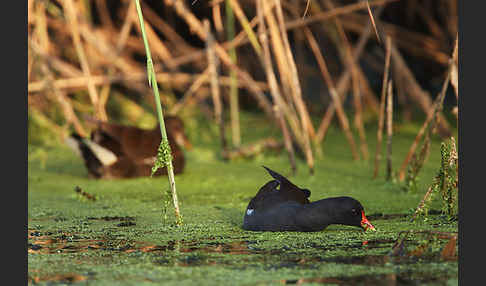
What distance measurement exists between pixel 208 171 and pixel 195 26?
111 cm

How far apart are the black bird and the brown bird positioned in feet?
7.03

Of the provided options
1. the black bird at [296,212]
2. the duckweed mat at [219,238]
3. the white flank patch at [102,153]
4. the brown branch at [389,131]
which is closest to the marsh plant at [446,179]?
the duckweed mat at [219,238]

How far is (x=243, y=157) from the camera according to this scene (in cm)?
608

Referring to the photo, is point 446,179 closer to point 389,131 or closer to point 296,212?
point 296,212

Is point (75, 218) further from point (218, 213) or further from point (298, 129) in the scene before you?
point (298, 129)

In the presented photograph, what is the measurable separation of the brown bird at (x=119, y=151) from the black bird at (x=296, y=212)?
2.14 m

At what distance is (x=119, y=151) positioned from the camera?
18.3 feet

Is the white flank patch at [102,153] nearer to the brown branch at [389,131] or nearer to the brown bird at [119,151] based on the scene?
the brown bird at [119,151]

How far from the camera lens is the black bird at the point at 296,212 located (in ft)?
10.2

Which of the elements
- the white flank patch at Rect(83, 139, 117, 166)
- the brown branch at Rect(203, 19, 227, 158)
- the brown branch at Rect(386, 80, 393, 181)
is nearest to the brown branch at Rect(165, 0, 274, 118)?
the brown branch at Rect(203, 19, 227, 158)

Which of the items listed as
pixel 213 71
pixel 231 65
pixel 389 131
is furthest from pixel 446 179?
pixel 213 71

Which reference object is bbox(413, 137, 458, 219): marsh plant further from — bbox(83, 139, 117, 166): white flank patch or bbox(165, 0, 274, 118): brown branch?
bbox(83, 139, 117, 166): white flank patch

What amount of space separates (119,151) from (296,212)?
264 cm

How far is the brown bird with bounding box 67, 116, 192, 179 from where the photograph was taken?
213 inches
